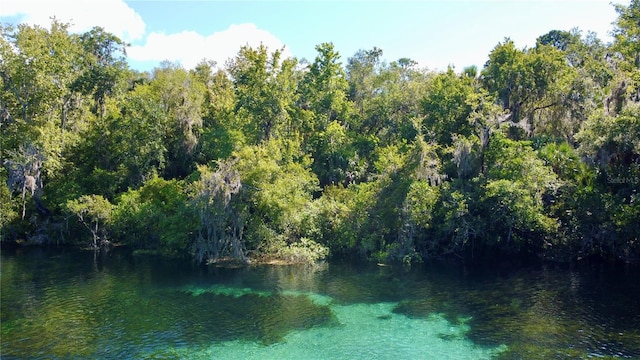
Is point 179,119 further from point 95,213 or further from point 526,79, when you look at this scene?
point 526,79

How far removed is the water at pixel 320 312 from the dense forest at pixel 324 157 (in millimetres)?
2995

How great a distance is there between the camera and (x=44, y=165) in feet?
128

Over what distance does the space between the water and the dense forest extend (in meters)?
2.99

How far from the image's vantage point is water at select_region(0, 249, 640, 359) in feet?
59.2

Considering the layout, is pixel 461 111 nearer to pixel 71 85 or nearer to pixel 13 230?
pixel 71 85

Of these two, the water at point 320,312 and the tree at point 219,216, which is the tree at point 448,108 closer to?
the water at point 320,312

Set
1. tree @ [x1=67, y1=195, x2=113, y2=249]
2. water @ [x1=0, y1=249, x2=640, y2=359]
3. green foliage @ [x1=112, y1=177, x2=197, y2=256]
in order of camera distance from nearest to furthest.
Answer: water @ [x1=0, y1=249, x2=640, y2=359] < green foliage @ [x1=112, y1=177, x2=197, y2=256] < tree @ [x1=67, y1=195, x2=113, y2=249]

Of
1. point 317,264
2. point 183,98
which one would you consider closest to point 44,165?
point 183,98

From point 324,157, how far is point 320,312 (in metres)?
22.2

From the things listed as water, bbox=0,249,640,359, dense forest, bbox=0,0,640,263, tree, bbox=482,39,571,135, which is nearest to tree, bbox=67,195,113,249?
dense forest, bbox=0,0,640,263

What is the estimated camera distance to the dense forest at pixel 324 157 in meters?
29.2

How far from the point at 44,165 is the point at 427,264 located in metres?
31.8

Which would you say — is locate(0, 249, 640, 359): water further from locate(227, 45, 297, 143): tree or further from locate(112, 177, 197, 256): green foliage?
locate(227, 45, 297, 143): tree

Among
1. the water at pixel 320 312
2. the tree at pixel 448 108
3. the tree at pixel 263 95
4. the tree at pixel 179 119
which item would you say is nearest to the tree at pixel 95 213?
the water at pixel 320 312
